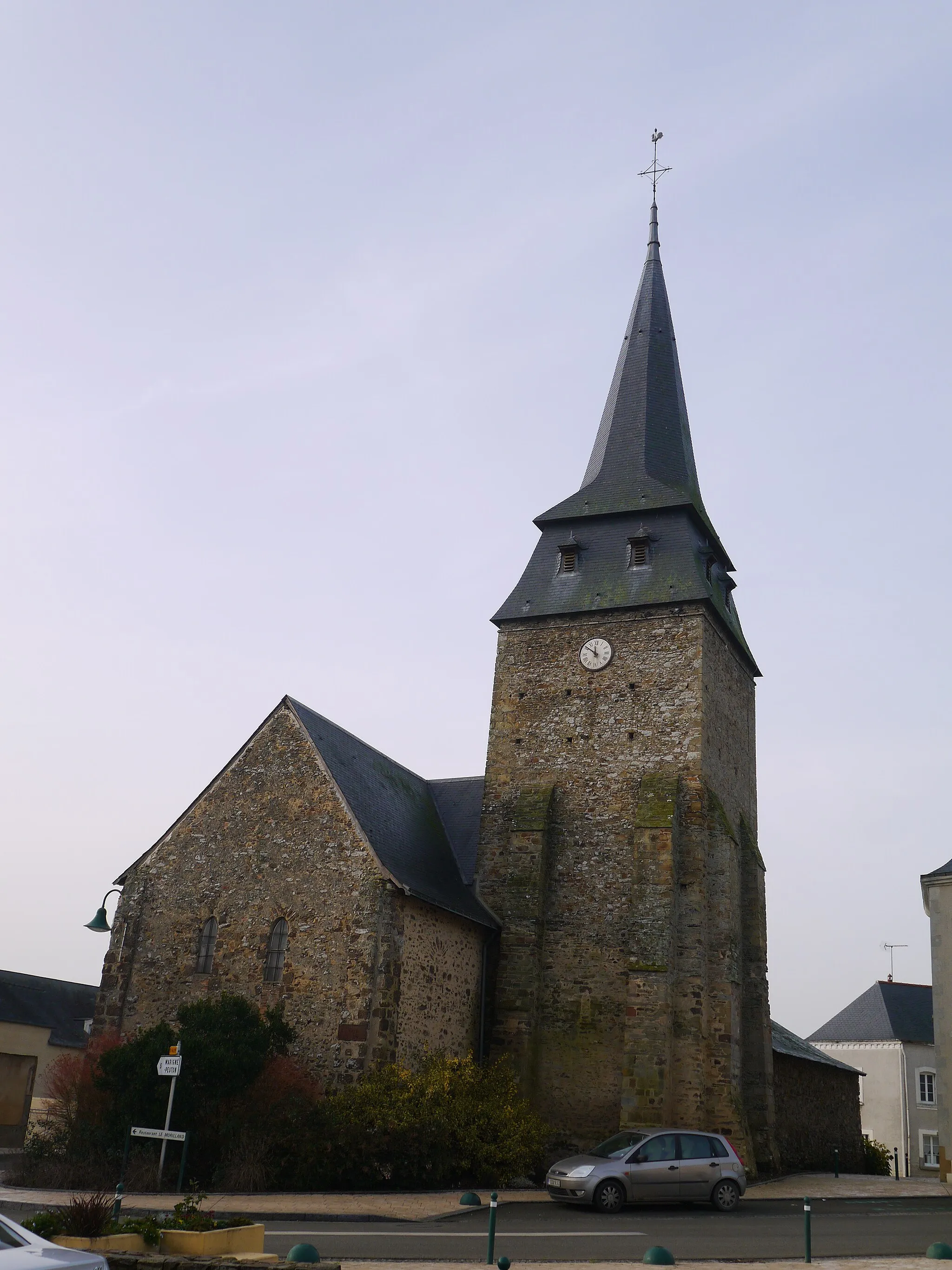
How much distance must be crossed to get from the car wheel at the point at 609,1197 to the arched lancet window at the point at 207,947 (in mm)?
7728

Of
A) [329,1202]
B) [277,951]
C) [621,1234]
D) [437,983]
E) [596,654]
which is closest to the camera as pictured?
[621,1234]

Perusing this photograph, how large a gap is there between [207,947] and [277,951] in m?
1.44

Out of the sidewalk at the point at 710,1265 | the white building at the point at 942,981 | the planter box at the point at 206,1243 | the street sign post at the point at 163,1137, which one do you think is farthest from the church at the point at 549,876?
the planter box at the point at 206,1243

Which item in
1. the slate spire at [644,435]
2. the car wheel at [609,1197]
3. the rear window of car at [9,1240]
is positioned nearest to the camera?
the rear window of car at [9,1240]

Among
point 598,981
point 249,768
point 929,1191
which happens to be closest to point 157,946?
point 249,768

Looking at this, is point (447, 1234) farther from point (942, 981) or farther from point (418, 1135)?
point (942, 981)

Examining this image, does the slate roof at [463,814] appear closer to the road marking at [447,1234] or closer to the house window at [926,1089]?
the road marking at [447,1234]

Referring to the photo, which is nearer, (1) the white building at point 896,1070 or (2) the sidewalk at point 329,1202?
(2) the sidewalk at point 329,1202

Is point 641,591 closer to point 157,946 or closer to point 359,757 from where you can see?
point 359,757

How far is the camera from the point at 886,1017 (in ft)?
120

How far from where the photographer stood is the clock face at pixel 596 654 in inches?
866

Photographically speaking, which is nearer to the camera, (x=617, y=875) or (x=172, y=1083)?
(x=172, y=1083)

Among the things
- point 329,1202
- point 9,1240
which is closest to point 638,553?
point 329,1202

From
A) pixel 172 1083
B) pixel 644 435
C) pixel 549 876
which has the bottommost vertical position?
pixel 172 1083
